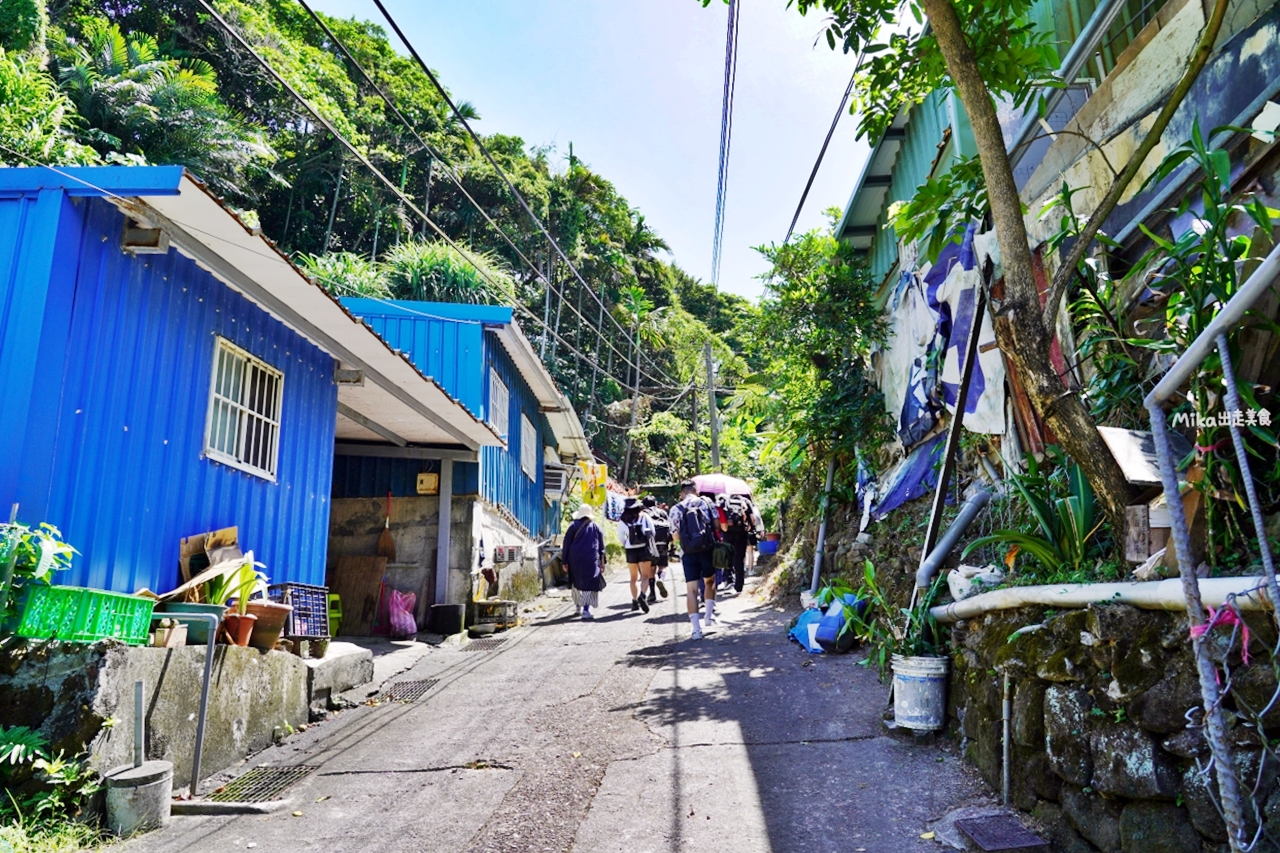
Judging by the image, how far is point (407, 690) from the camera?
714 cm

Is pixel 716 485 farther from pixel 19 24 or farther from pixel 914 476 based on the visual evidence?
pixel 19 24

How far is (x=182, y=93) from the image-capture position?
70.6 ft

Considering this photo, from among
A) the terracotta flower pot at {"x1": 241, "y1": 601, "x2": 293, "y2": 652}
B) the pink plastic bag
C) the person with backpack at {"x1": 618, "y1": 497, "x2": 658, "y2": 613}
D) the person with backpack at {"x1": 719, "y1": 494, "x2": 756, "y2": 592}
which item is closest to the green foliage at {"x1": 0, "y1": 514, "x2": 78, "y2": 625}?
the terracotta flower pot at {"x1": 241, "y1": 601, "x2": 293, "y2": 652}

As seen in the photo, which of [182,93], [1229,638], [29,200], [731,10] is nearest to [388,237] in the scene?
[182,93]

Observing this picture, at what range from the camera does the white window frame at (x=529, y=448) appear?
51.6ft

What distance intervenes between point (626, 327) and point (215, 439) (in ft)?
103

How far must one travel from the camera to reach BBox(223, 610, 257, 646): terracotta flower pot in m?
5.18

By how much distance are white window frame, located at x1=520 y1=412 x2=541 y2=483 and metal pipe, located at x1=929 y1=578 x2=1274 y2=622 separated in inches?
461

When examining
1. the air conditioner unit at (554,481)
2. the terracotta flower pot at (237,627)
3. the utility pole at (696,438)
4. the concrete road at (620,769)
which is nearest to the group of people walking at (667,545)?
the concrete road at (620,769)

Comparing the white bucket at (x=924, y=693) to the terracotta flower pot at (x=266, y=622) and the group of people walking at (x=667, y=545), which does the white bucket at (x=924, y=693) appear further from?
the terracotta flower pot at (x=266, y=622)

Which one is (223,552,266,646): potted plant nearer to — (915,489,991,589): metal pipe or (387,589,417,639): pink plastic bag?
(387,589,417,639): pink plastic bag

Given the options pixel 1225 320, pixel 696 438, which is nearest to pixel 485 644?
pixel 1225 320

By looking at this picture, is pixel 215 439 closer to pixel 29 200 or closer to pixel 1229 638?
pixel 29 200

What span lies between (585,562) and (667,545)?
77.7 inches
